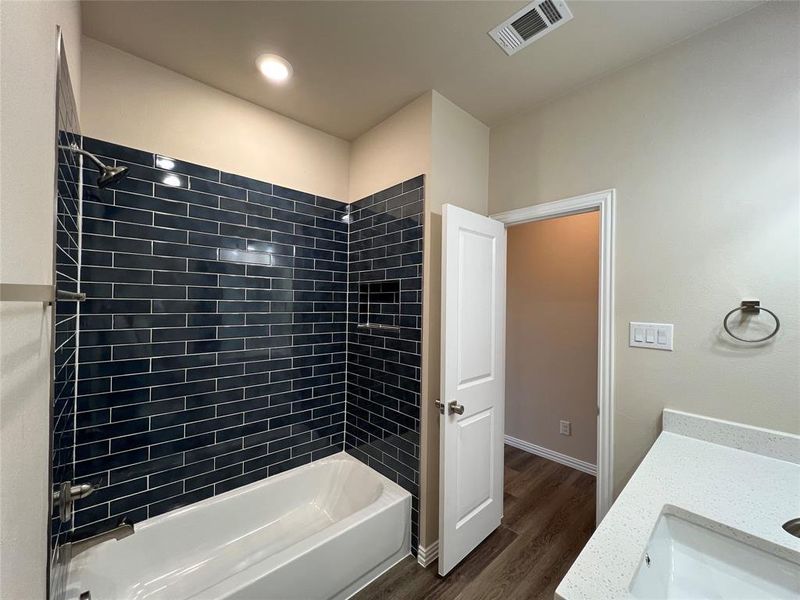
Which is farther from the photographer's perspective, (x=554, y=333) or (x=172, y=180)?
(x=554, y=333)

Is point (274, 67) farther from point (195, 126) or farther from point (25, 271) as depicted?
point (25, 271)

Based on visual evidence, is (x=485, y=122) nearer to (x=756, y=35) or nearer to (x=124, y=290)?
(x=756, y=35)

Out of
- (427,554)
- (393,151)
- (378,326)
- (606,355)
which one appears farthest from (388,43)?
(427,554)

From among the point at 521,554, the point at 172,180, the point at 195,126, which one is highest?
the point at 195,126

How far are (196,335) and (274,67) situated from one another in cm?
155

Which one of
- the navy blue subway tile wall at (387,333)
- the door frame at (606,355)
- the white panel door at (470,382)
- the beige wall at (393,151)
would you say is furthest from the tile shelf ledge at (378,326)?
the door frame at (606,355)

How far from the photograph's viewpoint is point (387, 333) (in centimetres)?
214

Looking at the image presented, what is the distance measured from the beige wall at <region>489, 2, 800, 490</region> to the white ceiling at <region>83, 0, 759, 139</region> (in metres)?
0.18

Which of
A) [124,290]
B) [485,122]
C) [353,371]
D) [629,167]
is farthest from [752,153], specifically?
[124,290]

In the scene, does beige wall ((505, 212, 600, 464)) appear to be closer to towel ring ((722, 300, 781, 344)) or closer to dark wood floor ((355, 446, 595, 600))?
dark wood floor ((355, 446, 595, 600))

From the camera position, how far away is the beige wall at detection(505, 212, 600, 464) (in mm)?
2830

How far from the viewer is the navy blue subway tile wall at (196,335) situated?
5.15 feet

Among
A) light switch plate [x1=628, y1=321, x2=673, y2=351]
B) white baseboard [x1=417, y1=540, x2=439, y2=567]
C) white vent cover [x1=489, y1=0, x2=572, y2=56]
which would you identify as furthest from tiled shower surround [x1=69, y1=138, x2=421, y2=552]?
light switch plate [x1=628, y1=321, x2=673, y2=351]

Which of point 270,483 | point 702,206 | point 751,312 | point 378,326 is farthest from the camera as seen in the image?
point 378,326
